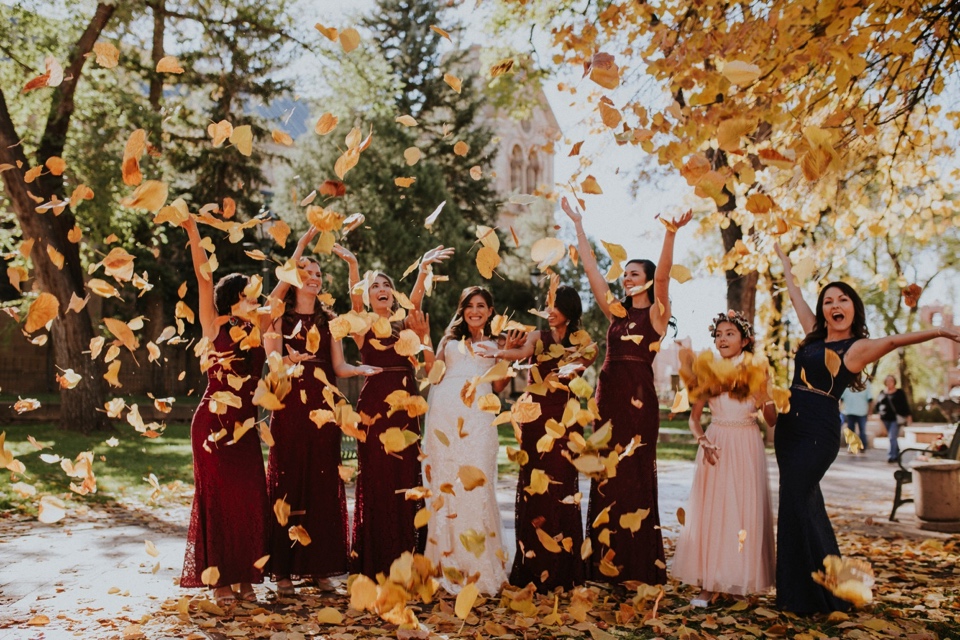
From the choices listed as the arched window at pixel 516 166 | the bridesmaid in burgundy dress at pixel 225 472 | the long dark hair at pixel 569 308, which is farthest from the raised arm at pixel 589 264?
the arched window at pixel 516 166

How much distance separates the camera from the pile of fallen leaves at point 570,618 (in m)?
4.25

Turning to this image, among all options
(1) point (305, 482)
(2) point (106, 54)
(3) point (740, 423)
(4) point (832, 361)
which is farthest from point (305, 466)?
(4) point (832, 361)

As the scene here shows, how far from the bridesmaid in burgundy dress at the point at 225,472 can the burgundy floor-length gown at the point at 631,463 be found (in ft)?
6.65

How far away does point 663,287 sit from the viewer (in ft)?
16.6

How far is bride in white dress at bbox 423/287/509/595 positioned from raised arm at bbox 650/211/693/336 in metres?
1.02

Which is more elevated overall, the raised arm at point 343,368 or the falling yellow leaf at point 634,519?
the raised arm at point 343,368

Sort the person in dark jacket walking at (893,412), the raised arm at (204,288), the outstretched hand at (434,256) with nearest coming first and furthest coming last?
the raised arm at (204,288)
the outstretched hand at (434,256)
the person in dark jacket walking at (893,412)

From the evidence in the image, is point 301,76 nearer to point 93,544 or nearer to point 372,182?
point 372,182

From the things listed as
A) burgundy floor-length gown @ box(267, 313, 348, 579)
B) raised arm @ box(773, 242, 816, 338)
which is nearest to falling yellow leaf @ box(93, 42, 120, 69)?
burgundy floor-length gown @ box(267, 313, 348, 579)

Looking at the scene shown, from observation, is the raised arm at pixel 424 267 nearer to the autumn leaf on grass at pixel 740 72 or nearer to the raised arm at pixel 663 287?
the raised arm at pixel 663 287

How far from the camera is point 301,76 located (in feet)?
78.6

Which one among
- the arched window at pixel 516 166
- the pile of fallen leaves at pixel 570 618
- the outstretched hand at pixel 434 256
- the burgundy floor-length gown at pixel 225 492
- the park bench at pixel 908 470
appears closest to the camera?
the pile of fallen leaves at pixel 570 618

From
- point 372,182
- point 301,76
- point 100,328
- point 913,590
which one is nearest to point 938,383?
point 372,182

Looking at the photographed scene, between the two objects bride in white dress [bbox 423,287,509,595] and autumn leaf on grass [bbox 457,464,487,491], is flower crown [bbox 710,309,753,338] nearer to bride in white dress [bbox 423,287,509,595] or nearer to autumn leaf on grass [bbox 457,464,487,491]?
bride in white dress [bbox 423,287,509,595]
